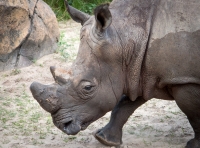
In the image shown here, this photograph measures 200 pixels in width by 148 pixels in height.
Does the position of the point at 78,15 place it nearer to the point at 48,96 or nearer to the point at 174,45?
the point at 48,96

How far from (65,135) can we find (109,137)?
615mm

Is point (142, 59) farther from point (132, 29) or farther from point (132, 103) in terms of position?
point (132, 103)

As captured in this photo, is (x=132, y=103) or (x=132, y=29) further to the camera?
(x=132, y=103)

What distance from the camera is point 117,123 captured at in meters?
5.50

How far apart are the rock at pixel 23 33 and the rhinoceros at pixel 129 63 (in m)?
3.57

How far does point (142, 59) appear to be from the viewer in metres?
4.67

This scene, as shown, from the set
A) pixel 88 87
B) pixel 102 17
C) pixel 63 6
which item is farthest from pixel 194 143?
pixel 63 6

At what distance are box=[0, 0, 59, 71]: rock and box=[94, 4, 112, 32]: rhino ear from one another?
3790 mm

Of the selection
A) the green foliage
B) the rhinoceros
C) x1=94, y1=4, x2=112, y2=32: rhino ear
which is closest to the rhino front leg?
the rhinoceros

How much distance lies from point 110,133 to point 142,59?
114 centimetres

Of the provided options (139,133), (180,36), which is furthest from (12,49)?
(180,36)

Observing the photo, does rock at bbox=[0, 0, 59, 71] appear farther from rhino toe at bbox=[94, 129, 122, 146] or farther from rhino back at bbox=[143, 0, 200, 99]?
rhino back at bbox=[143, 0, 200, 99]

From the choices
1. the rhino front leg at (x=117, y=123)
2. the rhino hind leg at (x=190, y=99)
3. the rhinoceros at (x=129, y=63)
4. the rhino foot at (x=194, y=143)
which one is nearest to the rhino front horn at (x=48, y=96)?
the rhinoceros at (x=129, y=63)

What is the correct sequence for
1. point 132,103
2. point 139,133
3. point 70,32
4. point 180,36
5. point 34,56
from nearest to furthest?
point 180,36 < point 132,103 < point 139,133 < point 34,56 < point 70,32
